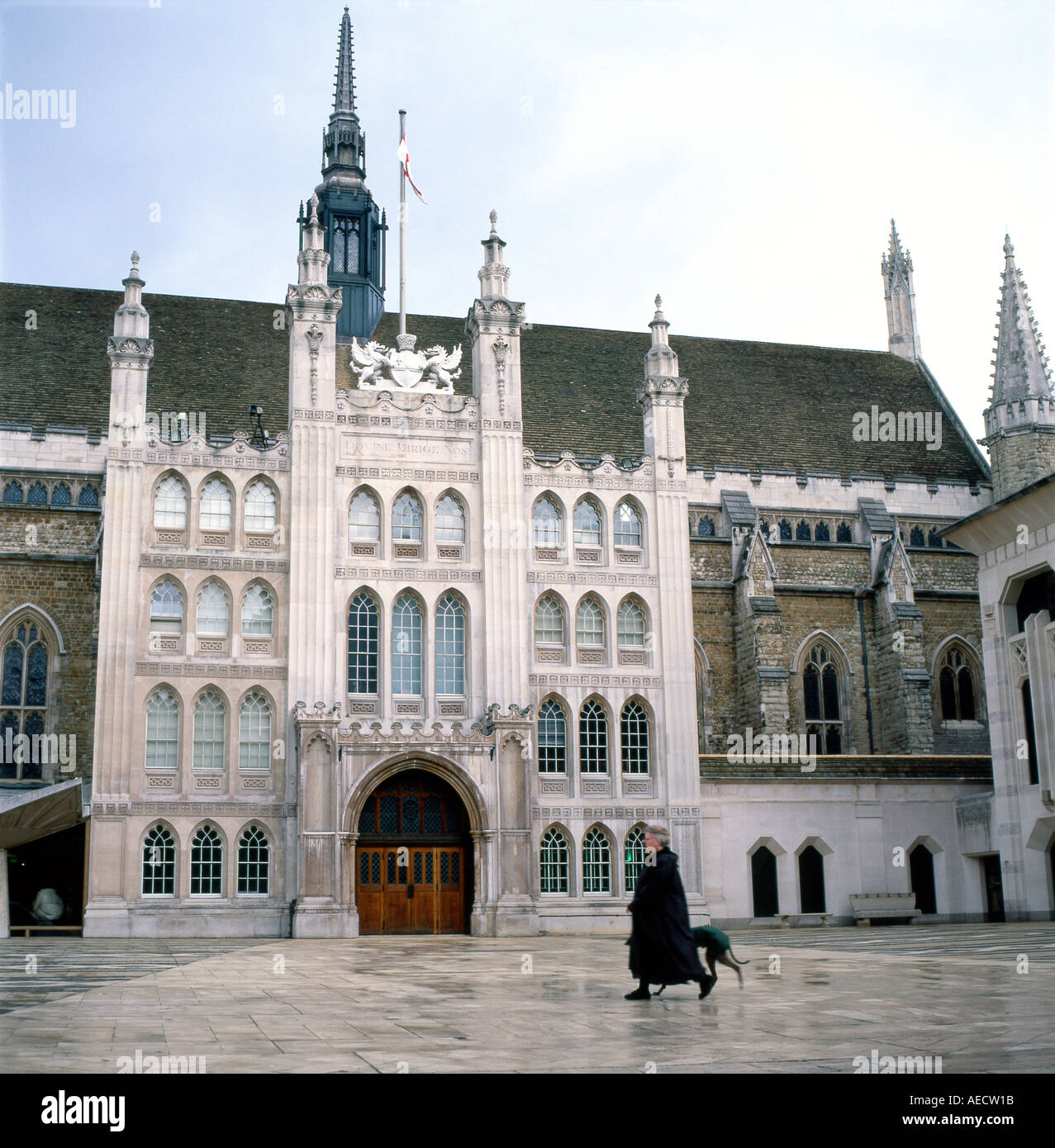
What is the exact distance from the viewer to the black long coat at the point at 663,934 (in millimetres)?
13531

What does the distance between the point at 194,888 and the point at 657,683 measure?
42.7ft

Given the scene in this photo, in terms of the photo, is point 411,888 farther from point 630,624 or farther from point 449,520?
→ point 449,520

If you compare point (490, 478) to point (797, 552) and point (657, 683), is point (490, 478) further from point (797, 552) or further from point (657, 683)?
point (797, 552)

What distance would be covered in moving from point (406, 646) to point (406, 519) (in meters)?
3.43

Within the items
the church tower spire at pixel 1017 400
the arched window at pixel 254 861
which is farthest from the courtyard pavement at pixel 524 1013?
the church tower spire at pixel 1017 400

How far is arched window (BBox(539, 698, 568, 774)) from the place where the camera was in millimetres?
36000

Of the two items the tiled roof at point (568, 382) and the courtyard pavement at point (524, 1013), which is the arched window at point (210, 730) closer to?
the tiled roof at point (568, 382)

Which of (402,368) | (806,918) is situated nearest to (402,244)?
(402,368)

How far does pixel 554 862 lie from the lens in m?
35.5

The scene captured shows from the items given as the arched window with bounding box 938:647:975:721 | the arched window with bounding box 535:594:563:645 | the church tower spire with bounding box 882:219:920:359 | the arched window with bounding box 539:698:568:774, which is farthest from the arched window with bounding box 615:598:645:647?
the church tower spire with bounding box 882:219:920:359

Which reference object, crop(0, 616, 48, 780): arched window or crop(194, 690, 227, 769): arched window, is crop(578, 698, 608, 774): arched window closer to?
crop(194, 690, 227, 769): arched window

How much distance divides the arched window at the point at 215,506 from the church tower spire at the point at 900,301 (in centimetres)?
3202

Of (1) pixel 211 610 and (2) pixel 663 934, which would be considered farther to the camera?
(1) pixel 211 610
